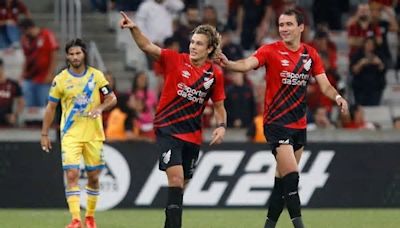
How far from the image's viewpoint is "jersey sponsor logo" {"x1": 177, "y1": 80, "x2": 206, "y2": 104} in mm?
13766

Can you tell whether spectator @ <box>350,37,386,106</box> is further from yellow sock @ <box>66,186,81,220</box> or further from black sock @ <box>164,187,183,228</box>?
black sock @ <box>164,187,183,228</box>

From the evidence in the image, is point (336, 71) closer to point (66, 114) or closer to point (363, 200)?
point (363, 200)

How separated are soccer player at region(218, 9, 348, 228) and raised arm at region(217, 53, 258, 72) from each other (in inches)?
2.0

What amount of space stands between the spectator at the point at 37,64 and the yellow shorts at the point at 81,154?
682 centimetres

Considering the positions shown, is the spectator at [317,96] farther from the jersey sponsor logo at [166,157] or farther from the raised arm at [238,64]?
the jersey sponsor logo at [166,157]

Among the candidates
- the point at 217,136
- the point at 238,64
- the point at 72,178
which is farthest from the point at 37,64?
the point at 238,64

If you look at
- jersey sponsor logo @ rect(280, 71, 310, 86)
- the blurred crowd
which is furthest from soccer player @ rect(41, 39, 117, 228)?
the blurred crowd

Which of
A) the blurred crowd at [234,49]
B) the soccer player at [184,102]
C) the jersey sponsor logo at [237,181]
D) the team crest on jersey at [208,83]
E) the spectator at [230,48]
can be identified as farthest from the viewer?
the spectator at [230,48]

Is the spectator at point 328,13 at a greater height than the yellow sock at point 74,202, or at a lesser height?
greater

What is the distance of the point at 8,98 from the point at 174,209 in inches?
359

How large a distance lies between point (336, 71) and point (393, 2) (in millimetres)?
2880

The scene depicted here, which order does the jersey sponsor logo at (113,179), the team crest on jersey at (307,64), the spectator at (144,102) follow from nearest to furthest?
the team crest on jersey at (307,64) < the jersey sponsor logo at (113,179) < the spectator at (144,102)

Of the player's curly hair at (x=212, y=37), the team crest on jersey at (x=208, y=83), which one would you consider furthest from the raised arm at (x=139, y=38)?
the team crest on jersey at (x=208, y=83)

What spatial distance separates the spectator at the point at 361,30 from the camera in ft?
78.3
